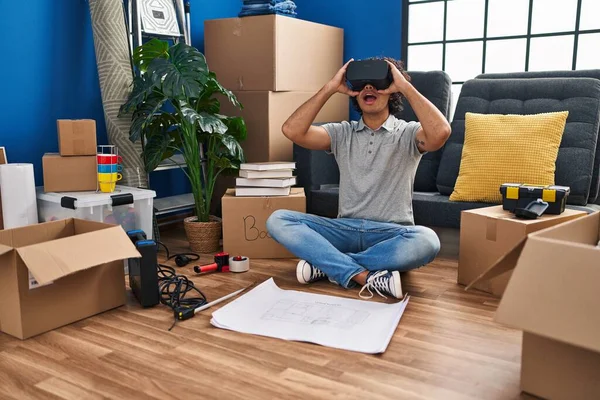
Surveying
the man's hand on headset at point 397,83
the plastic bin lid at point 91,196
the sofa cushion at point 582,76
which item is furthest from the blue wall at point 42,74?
the sofa cushion at point 582,76

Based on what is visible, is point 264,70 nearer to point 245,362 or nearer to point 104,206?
point 104,206

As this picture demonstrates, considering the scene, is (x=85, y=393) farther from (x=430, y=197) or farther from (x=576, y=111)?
(x=576, y=111)

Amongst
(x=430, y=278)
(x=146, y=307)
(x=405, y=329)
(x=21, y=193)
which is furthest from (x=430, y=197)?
(x=21, y=193)

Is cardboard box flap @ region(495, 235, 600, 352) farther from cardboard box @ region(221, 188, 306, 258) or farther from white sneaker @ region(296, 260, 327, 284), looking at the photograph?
cardboard box @ region(221, 188, 306, 258)

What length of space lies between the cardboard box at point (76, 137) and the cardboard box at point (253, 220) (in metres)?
0.66

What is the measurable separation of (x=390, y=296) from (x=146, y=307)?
0.91 meters

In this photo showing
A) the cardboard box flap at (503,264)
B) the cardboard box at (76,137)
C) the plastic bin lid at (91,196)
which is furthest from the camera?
the cardboard box at (76,137)

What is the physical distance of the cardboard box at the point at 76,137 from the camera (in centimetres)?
258

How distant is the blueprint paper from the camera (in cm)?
181

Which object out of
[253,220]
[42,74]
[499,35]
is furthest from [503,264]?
[499,35]

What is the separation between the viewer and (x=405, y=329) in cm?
191

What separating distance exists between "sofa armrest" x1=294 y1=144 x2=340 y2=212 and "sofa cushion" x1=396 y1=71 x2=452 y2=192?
487mm

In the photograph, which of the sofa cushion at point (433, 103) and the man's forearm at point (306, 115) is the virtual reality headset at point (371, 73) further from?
the sofa cushion at point (433, 103)

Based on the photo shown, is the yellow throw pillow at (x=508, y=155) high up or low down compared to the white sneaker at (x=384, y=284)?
up
